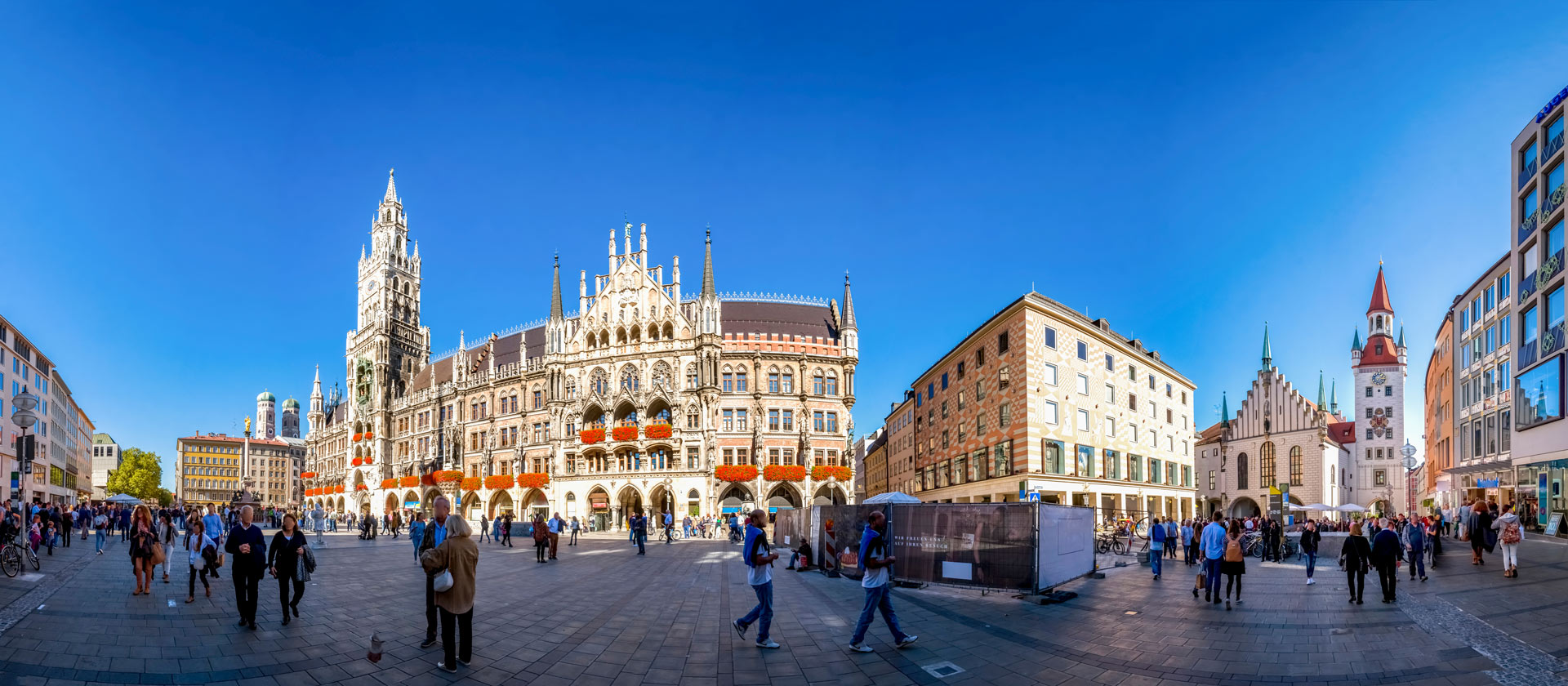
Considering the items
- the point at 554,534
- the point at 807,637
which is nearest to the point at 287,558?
the point at 807,637

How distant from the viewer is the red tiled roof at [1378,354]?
9412 cm

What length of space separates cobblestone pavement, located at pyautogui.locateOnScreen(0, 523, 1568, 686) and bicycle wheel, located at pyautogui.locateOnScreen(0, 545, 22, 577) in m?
1.41

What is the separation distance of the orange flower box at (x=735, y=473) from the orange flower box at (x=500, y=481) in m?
20.9

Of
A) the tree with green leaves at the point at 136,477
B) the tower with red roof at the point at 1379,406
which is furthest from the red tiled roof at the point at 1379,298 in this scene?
the tree with green leaves at the point at 136,477

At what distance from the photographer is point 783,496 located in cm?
6212

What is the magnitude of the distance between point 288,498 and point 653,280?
547ft

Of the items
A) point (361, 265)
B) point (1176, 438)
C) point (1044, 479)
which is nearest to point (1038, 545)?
point (1044, 479)

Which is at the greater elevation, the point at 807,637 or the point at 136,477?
the point at 807,637

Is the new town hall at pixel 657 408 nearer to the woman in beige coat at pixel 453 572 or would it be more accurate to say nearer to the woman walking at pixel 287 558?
the woman walking at pixel 287 558

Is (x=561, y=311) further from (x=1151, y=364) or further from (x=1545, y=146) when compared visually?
(x=1545, y=146)

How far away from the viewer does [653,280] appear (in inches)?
2603

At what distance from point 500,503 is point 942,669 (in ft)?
228

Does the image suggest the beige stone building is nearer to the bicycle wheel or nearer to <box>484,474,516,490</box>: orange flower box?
the bicycle wheel

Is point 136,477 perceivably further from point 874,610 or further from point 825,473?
point 874,610
